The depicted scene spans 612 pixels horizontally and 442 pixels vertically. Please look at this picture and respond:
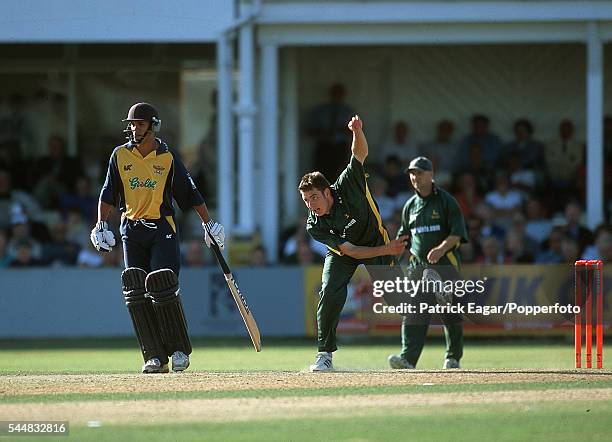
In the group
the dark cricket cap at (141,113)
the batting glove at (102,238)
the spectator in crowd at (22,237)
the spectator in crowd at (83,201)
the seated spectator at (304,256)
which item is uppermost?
the dark cricket cap at (141,113)

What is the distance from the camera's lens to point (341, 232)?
34.0 feet

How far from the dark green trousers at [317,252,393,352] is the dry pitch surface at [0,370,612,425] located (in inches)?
16.9

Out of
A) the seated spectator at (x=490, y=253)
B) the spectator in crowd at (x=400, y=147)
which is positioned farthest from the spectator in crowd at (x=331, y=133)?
the seated spectator at (x=490, y=253)

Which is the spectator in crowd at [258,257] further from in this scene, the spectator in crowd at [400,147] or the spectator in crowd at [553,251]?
the spectator in crowd at [553,251]

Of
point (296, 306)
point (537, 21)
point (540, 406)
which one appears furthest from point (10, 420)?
point (537, 21)

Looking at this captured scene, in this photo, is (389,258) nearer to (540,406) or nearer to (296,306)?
(540,406)

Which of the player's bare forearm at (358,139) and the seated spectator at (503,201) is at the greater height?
the player's bare forearm at (358,139)

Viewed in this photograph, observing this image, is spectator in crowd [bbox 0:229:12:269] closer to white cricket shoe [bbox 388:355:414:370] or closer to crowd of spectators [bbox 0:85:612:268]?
crowd of spectators [bbox 0:85:612:268]

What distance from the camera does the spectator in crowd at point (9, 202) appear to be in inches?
756

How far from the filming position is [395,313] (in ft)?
36.9

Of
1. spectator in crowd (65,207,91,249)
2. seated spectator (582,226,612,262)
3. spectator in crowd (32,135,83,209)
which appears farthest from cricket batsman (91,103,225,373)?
spectator in crowd (32,135,83,209)

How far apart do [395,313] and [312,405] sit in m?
3.00

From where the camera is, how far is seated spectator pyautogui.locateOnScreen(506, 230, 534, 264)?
16.9 m

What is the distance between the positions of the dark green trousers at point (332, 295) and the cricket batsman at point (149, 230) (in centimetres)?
109
